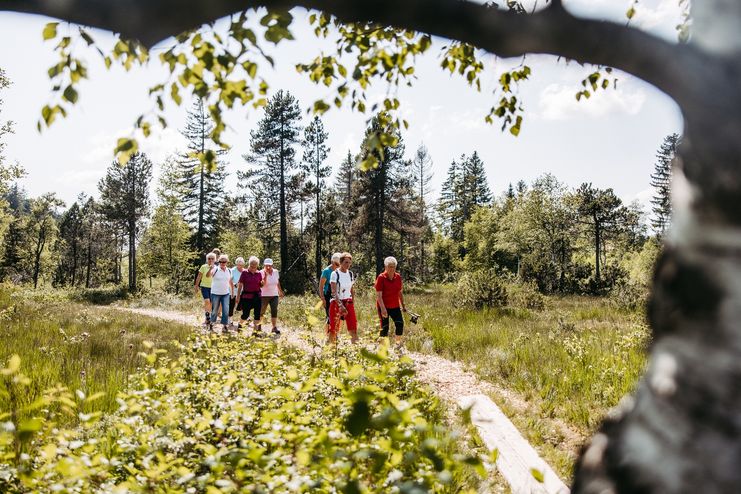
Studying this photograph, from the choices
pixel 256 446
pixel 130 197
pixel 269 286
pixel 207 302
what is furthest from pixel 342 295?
pixel 130 197

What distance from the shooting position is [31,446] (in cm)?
378

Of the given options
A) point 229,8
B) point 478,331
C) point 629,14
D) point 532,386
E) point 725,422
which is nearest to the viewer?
point 725,422

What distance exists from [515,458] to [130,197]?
144 feet

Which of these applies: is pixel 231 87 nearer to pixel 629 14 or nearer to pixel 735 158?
pixel 735 158

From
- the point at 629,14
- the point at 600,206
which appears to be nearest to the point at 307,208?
the point at 600,206

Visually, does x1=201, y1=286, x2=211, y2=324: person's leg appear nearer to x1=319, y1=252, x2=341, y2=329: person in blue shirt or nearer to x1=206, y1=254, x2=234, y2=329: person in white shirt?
x1=206, y1=254, x2=234, y2=329: person in white shirt

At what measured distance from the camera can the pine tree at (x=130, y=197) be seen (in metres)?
40.5

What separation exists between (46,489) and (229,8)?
2.90 metres

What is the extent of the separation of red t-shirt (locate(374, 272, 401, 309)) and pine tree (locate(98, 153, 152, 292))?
35525mm

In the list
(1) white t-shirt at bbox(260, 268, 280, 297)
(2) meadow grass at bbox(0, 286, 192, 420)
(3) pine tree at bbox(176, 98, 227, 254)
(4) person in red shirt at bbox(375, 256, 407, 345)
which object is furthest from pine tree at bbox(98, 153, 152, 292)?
(4) person in red shirt at bbox(375, 256, 407, 345)

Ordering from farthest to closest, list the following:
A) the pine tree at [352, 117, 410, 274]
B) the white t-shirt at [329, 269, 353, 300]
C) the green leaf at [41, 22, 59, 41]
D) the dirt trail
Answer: the pine tree at [352, 117, 410, 274], the white t-shirt at [329, 269, 353, 300], the dirt trail, the green leaf at [41, 22, 59, 41]

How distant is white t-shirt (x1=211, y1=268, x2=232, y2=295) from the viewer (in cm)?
1172

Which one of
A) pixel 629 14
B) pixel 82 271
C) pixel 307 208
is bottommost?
pixel 82 271

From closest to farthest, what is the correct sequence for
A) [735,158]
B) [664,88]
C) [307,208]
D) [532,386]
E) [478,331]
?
[735,158] → [664,88] → [532,386] → [478,331] → [307,208]
